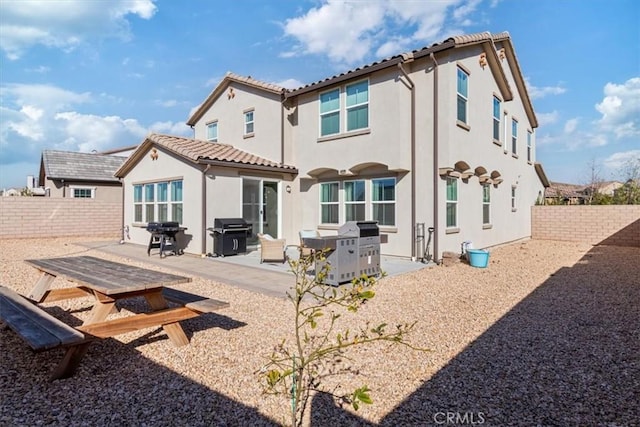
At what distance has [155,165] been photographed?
1353 centimetres

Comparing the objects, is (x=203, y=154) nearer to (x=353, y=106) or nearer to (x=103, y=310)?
(x=353, y=106)

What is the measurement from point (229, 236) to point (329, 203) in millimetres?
3800

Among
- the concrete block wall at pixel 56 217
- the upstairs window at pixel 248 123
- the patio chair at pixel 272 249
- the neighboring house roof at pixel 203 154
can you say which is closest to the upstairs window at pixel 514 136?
the neighboring house roof at pixel 203 154

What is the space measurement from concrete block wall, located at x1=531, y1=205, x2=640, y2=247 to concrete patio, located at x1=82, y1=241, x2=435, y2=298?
37.5 ft

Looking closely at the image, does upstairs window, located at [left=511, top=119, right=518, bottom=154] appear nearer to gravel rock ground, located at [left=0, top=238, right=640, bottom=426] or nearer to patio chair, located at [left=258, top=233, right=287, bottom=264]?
gravel rock ground, located at [left=0, top=238, right=640, bottom=426]

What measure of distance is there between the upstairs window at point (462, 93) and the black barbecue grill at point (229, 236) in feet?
26.0

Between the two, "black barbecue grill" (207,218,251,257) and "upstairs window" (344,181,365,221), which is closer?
"black barbecue grill" (207,218,251,257)

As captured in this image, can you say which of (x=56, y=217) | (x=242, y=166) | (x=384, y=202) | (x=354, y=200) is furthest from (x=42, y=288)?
(x=56, y=217)

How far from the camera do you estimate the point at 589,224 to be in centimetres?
1639

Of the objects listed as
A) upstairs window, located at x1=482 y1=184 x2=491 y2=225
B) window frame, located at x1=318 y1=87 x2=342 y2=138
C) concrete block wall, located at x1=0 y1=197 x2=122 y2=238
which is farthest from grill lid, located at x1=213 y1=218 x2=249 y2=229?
concrete block wall, located at x1=0 y1=197 x2=122 y2=238

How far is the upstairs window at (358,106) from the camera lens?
11344mm

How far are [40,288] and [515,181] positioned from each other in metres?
17.5

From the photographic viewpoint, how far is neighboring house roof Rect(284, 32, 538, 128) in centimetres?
1005

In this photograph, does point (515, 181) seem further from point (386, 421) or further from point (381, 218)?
point (386, 421)
